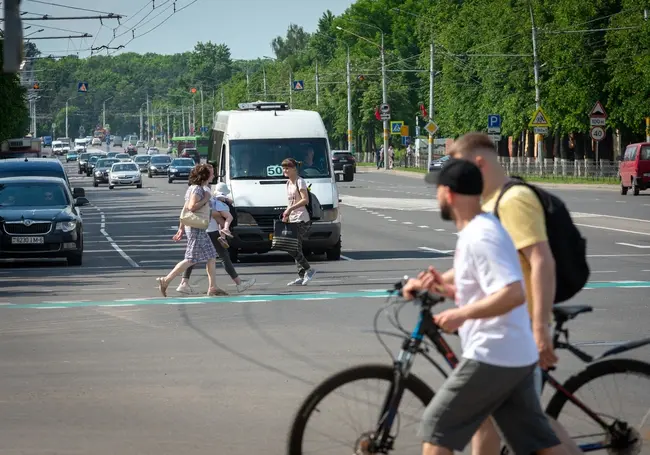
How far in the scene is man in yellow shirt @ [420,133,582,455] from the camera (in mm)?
6227

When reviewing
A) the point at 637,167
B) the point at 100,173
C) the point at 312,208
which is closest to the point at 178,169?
the point at 100,173

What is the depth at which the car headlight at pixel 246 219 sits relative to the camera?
23984mm

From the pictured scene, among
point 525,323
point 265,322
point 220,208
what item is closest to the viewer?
point 525,323

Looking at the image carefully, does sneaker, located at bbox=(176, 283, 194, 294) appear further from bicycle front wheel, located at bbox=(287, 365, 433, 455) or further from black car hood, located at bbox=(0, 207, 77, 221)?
bicycle front wheel, located at bbox=(287, 365, 433, 455)

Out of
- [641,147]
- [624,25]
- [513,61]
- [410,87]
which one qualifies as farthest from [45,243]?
[410,87]

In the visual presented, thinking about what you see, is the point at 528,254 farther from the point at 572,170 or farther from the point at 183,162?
the point at 183,162

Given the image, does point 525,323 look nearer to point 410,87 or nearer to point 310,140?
point 310,140

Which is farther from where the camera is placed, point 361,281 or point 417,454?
point 361,281

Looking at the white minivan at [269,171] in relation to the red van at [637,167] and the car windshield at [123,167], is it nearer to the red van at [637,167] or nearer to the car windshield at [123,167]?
the red van at [637,167]

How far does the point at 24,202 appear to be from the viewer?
25766 millimetres

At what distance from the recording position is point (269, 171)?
25.0m

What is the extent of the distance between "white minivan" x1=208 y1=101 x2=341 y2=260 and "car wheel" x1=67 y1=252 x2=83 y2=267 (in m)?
2.49

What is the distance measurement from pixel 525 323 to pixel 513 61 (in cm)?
7134

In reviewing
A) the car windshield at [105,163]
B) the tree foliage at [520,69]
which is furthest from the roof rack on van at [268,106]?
the car windshield at [105,163]
